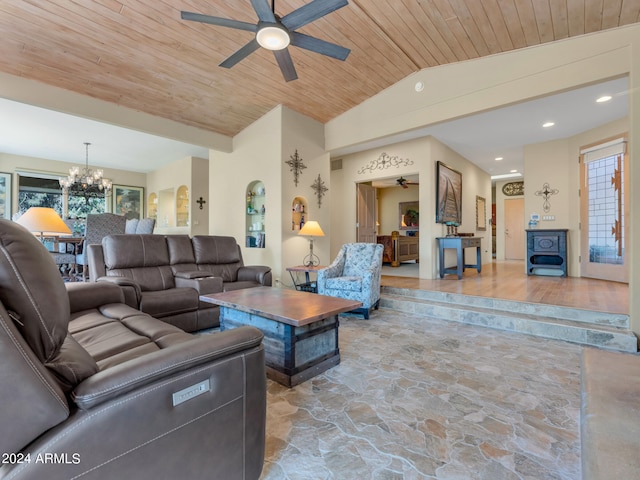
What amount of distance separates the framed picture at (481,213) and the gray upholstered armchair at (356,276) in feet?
15.8

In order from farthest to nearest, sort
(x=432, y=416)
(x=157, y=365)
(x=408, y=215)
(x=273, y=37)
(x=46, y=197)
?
(x=408, y=215) < (x=46, y=197) < (x=273, y=37) < (x=432, y=416) < (x=157, y=365)

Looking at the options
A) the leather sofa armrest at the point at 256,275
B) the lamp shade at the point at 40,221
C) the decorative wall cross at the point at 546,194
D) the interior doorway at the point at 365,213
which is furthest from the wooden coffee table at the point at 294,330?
the decorative wall cross at the point at 546,194

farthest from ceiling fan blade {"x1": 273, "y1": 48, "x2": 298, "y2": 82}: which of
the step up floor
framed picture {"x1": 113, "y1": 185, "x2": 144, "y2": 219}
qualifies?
framed picture {"x1": 113, "y1": 185, "x2": 144, "y2": 219}

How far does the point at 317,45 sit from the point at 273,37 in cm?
38

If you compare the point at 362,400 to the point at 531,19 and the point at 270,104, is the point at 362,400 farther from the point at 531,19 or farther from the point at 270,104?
the point at 270,104

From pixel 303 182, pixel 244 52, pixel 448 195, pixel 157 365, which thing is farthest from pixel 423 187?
pixel 157 365

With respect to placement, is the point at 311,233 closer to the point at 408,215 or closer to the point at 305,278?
the point at 305,278

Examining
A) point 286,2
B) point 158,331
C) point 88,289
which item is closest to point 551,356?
point 158,331

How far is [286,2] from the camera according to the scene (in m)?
3.17

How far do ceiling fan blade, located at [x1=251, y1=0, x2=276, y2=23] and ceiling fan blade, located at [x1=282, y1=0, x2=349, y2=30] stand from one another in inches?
3.9

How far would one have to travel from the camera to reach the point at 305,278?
5.44 metres

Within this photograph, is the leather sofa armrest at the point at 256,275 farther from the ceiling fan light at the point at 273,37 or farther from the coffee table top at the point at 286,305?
the ceiling fan light at the point at 273,37

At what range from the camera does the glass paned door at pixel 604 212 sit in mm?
4953

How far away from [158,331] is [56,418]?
41.3 inches
